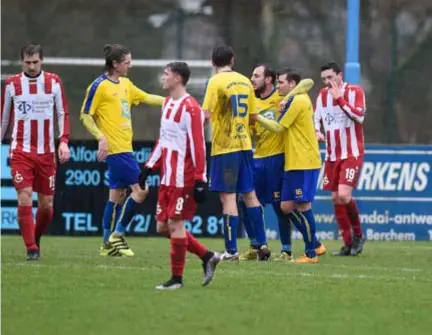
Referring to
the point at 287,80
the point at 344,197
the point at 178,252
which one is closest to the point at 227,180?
the point at 287,80

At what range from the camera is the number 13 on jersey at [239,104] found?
13.6 metres

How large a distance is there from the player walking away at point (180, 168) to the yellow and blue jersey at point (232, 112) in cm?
248

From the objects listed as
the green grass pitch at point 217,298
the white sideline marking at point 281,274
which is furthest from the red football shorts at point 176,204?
the white sideline marking at point 281,274

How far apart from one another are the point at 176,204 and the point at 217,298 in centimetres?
91

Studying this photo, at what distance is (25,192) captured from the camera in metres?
13.8

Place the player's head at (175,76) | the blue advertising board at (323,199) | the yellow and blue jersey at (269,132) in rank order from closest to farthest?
the player's head at (175,76) < the yellow and blue jersey at (269,132) < the blue advertising board at (323,199)

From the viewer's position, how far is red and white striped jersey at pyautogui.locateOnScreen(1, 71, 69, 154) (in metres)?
13.9

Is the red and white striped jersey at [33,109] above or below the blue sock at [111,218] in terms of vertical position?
above

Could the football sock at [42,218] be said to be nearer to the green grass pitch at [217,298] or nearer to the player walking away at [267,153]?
the green grass pitch at [217,298]

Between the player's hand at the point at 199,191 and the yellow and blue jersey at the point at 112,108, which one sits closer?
the player's hand at the point at 199,191

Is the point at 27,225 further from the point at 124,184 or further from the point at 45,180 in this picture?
the point at 124,184

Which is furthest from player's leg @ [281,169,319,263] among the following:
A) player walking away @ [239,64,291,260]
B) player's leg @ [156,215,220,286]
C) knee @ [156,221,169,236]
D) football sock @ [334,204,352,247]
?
knee @ [156,221,169,236]

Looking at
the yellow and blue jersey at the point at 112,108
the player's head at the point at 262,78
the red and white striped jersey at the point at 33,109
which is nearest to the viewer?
the red and white striped jersey at the point at 33,109

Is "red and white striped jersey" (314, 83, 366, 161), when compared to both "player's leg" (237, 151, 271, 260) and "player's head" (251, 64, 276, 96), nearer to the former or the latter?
"player's head" (251, 64, 276, 96)
